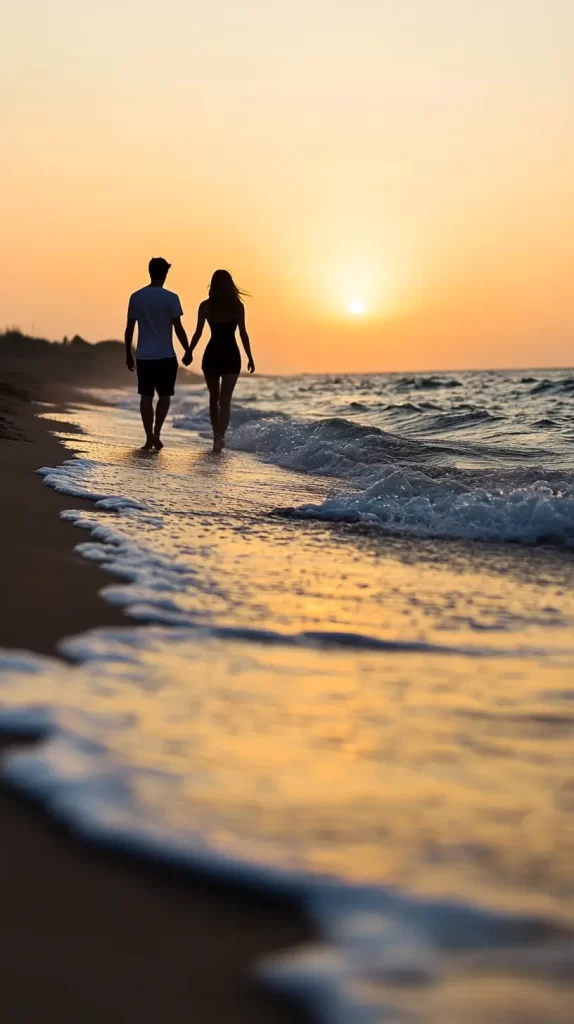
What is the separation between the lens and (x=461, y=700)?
218 centimetres

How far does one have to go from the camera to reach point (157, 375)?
9.33 metres

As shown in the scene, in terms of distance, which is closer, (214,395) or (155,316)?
(155,316)

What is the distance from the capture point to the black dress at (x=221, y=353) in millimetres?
9641

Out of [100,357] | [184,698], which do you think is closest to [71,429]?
[184,698]

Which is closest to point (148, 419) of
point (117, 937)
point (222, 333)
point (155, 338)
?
A: point (155, 338)

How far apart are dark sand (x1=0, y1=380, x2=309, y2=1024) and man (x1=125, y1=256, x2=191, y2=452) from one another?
7.70 metres

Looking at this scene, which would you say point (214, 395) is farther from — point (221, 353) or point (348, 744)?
point (348, 744)

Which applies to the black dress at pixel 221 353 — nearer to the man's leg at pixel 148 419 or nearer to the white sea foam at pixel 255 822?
the man's leg at pixel 148 419

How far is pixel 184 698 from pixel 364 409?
16.2 metres

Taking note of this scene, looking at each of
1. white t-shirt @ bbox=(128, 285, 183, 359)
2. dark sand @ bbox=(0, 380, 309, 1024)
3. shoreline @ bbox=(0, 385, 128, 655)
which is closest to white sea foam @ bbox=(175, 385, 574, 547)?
shoreline @ bbox=(0, 385, 128, 655)

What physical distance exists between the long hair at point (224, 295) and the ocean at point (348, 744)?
5721mm

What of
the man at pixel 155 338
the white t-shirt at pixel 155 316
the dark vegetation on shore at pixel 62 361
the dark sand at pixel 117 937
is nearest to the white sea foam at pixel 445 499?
the man at pixel 155 338

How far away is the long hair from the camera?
965cm

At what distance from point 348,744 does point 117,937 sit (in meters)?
0.73
